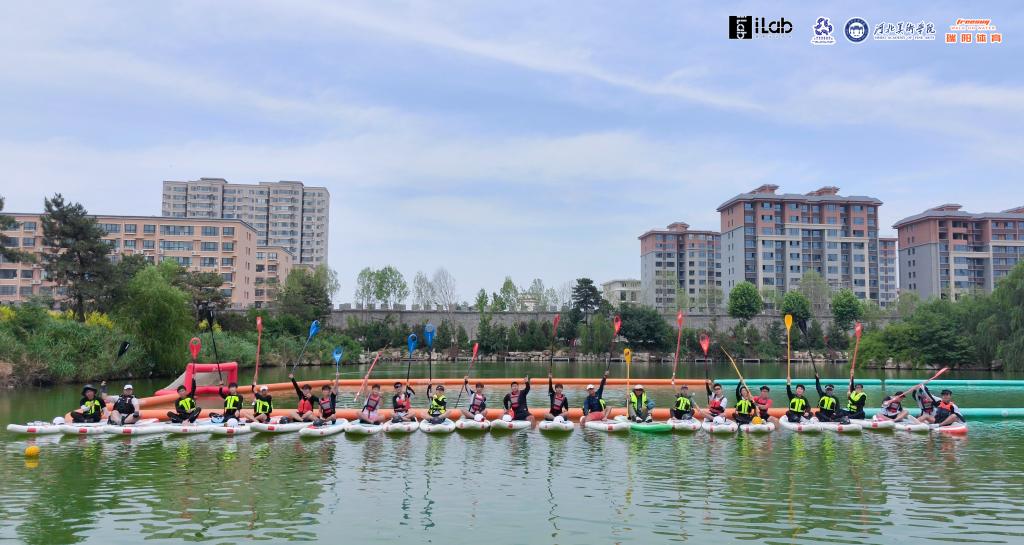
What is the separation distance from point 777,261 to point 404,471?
9698cm

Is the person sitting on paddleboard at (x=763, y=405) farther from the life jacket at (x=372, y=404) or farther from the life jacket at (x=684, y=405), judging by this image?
Result: the life jacket at (x=372, y=404)

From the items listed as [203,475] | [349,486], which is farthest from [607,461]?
[203,475]

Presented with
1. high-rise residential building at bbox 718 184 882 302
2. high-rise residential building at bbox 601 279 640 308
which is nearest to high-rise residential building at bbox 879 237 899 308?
high-rise residential building at bbox 718 184 882 302

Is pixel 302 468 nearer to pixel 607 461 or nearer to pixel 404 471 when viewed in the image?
pixel 404 471

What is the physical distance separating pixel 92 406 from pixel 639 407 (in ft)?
44.5

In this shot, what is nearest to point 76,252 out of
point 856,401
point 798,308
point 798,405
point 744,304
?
point 798,405

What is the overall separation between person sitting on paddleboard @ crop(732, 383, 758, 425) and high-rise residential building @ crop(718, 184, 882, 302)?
85.9 m

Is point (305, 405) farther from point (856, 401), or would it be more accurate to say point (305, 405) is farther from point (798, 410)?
point (856, 401)

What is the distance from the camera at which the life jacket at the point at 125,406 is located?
59.1ft

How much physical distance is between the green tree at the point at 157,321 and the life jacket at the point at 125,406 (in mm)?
19570

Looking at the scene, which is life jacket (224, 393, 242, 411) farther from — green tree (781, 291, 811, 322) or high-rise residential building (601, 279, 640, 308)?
high-rise residential building (601, 279, 640, 308)

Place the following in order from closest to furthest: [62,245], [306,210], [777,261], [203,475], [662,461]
→ 1. [203,475]
2. [662,461]
3. [62,245]
4. [777,261]
5. [306,210]

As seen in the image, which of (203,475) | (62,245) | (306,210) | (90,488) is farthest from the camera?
(306,210)

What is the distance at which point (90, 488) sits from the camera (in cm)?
1193
